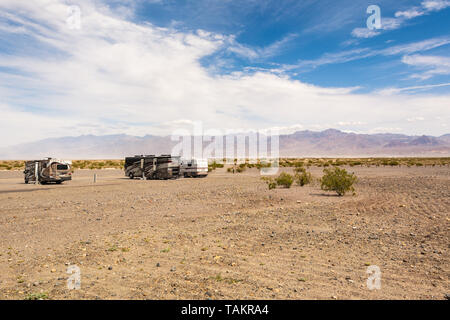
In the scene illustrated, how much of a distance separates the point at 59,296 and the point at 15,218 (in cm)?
871

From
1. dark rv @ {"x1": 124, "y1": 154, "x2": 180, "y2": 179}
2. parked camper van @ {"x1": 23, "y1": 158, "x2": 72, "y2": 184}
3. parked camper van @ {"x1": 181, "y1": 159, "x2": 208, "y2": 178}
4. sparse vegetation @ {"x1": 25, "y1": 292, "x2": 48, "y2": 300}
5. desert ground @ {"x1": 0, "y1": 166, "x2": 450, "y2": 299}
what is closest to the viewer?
sparse vegetation @ {"x1": 25, "y1": 292, "x2": 48, "y2": 300}

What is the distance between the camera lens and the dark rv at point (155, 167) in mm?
31650

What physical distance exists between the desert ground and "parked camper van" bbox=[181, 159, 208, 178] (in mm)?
20643

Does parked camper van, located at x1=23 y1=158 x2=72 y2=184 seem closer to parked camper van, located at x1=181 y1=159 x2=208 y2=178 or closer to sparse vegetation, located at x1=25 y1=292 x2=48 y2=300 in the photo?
parked camper van, located at x1=181 y1=159 x2=208 y2=178

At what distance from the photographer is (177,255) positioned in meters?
7.57

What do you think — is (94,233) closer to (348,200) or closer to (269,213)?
(269,213)

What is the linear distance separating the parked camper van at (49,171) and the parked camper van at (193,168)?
37.4ft

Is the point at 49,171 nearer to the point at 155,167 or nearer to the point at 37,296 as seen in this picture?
the point at 155,167

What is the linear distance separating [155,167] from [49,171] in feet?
30.3

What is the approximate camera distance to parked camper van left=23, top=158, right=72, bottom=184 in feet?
92.4

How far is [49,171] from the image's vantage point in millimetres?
28219

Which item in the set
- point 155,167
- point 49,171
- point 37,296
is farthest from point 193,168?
point 37,296

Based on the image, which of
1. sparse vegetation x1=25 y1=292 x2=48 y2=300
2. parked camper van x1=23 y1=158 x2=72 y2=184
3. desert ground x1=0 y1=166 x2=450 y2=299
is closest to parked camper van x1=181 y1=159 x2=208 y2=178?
parked camper van x1=23 y1=158 x2=72 y2=184

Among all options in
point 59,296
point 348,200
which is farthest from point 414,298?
point 348,200
